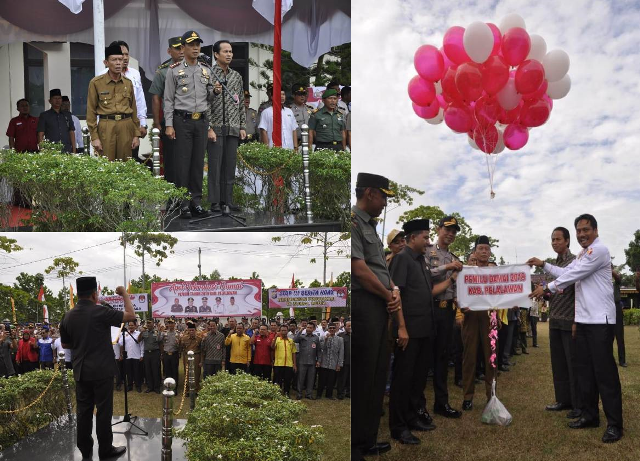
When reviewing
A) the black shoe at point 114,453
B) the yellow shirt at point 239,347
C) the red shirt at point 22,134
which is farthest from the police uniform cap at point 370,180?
the black shoe at point 114,453

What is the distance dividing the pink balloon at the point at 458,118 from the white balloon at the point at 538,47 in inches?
21.2

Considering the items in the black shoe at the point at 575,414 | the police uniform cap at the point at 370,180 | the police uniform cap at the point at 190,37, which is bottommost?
the black shoe at the point at 575,414

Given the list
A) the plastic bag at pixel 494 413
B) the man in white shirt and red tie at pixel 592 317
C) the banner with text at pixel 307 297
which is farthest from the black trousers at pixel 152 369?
the man in white shirt and red tie at pixel 592 317

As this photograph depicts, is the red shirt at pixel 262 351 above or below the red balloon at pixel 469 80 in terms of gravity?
below

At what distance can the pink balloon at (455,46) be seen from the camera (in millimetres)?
3965

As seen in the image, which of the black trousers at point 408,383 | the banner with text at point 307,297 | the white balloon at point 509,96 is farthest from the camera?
the white balloon at point 509,96

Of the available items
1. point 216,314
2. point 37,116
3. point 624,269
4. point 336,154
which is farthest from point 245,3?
point 624,269

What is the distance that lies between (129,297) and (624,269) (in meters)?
2.89

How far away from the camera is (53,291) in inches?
147

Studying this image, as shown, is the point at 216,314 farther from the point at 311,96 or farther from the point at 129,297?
the point at 311,96

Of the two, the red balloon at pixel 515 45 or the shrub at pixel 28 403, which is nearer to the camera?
the shrub at pixel 28 403

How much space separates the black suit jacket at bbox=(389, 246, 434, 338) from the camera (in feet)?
13.7

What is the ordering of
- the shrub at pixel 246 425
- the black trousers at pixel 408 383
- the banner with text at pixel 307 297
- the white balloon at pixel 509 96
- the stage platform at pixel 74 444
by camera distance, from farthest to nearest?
the white balloon at pixel 509 96 < the black trousers at pixel 408 383 < the stage platform at pixel 74 444 < the banner with text at pixel 307 297 < the shrub at pixel 246 425

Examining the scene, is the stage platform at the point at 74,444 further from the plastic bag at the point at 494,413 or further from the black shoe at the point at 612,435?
the black shoe at the point at 612,435
